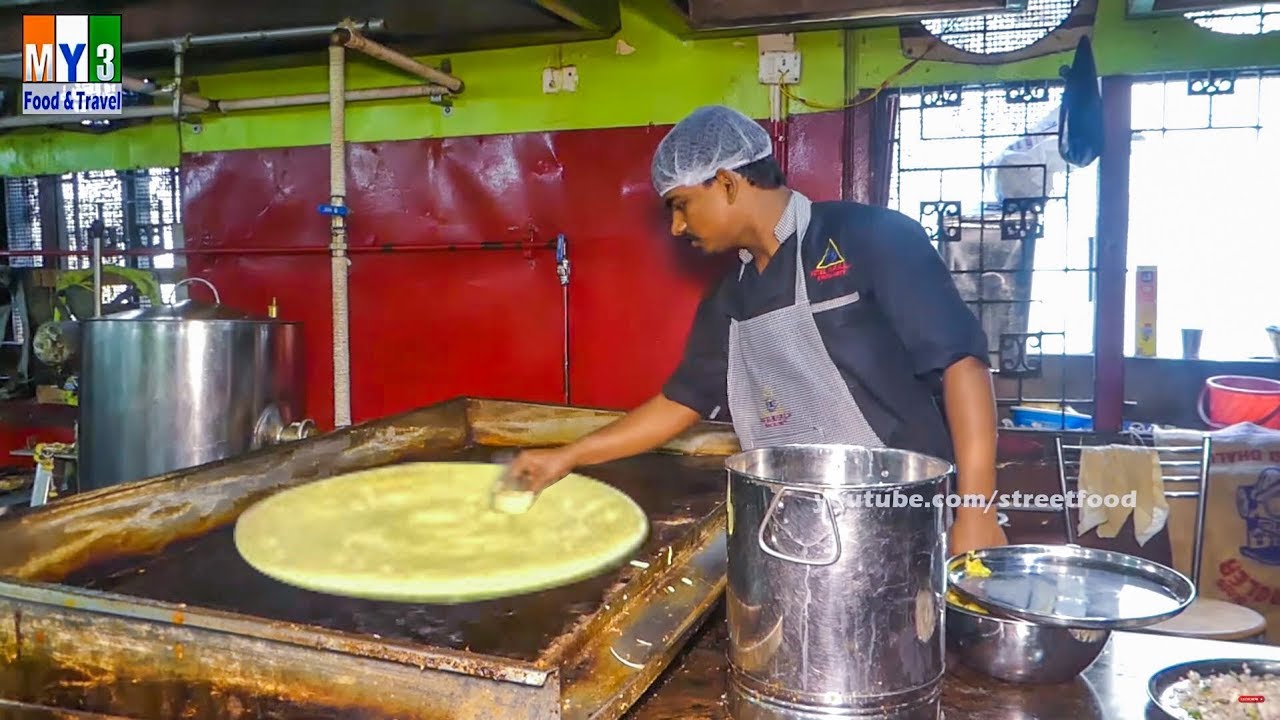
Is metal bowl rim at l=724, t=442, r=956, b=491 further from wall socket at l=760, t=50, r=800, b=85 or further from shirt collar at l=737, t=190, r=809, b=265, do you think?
wall socket at l=760, t=50, r=800, b=85

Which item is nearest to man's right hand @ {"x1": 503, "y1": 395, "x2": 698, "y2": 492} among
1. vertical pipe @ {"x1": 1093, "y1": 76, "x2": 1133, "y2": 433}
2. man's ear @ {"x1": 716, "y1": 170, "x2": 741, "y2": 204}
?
man's ear @ {"x1": 716, "y1": 170, "x2": 741, "y2": 204}

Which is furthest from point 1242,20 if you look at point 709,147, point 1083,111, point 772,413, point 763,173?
point 772,413

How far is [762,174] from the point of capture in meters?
2.10

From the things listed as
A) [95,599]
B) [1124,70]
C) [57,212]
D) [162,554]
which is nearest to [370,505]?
[162,554]

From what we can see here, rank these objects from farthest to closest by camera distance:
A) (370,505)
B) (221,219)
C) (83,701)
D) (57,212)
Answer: (57,212), (221,219), (370,505), (83,701)

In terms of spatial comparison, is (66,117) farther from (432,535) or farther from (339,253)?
(432,535)

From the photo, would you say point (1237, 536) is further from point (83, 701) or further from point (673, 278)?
point (83, 701)

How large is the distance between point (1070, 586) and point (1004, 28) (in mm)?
2634

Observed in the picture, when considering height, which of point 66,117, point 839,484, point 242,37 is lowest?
point 839,484

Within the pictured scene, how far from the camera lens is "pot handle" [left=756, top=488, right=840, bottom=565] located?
0.85 m

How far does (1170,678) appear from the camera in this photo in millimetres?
1151

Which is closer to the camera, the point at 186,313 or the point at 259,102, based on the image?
the point at 186,313

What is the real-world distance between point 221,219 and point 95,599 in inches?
143

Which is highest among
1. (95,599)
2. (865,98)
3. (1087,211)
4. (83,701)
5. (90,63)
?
(90,63)
